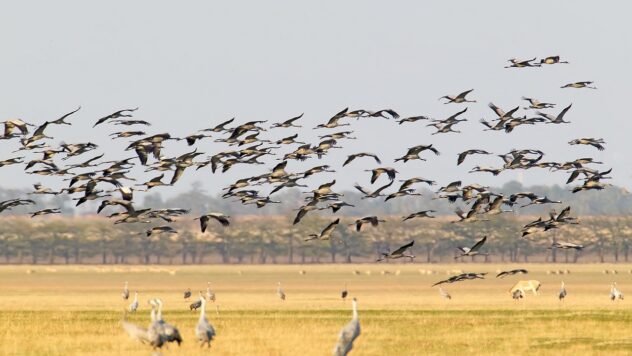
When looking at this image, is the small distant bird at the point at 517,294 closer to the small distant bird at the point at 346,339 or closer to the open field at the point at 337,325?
the open field at the point at 337,325

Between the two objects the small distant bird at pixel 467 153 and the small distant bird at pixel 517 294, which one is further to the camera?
the small distant bird at pixel 517 294

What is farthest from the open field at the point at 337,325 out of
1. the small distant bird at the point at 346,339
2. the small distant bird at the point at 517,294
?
the small distant bird at the point at 346,339

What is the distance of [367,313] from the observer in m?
64.6

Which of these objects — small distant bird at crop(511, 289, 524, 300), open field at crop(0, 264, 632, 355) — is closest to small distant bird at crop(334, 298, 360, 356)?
open field at crop(0, 264, 632, 355)

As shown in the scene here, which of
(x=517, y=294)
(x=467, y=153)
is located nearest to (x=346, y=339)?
(x=467, y=153)

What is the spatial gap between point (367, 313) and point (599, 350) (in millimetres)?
20254

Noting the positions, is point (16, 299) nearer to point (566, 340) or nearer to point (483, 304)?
→ point (483, 304)

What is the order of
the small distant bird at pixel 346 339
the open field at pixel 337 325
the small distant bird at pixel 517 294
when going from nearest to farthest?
the small distant bird at pixel 346 339
the open field at pixel 337 325
the small distant bird at pixel 517 294

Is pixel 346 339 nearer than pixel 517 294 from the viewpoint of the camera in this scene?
Yes

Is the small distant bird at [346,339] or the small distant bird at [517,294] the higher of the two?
the small distant bird at [517,294]

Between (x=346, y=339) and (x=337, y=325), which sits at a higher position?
(x=337, y=325)

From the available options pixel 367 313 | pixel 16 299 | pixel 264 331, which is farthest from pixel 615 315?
pixel 16 299

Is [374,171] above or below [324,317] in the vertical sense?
above

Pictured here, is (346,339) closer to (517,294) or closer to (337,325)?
(337,325)
